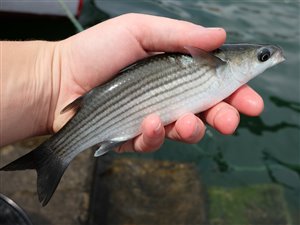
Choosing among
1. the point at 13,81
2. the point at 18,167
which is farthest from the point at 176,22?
the point at 18,167

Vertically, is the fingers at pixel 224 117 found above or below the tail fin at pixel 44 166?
above

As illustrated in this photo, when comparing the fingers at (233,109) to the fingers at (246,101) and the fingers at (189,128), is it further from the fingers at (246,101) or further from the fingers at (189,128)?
the fingers at (189,128)

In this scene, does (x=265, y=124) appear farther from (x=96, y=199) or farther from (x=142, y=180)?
(x=96, y=199)

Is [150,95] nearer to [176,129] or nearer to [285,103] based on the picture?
[176,129]

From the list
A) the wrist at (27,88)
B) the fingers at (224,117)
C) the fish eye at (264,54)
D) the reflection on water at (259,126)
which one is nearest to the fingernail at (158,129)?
the fingers at (224,117)

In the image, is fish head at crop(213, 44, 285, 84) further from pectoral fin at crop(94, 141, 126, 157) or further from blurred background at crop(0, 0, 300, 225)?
blurred background at crop(0, 0, 300, 225)

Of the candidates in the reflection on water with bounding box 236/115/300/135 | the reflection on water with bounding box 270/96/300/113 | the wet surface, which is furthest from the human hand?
the reflection on water with bounding box 270/96/300/113

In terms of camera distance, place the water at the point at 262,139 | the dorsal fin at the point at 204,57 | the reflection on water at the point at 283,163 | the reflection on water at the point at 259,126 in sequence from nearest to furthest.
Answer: the dorsal fin at the point at 204,57, the water at the point at 262,139, the reflection on water at the point at 283,163, the reflection on water at the point at 259,126
